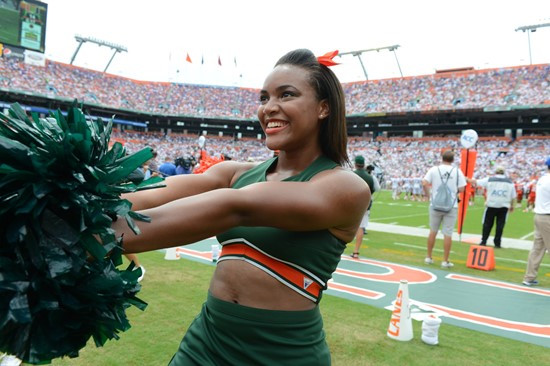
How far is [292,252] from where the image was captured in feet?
4.22

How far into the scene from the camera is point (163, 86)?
53969mm

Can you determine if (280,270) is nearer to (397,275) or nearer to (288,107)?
(288,107)

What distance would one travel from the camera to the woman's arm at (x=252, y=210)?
963mm

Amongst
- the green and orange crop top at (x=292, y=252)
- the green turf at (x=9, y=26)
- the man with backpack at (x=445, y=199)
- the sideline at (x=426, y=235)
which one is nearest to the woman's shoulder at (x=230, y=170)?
the green and orange crop top at (x=292, y=252)

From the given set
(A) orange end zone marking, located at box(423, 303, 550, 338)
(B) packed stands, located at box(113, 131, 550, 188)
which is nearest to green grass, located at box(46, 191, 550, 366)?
(A) orange end zone marking, located at box(423, 303, 550, 338)

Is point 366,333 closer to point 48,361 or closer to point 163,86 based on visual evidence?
point 48,361

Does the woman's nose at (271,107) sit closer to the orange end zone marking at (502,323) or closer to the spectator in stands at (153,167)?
the spectator in stands at (153,167)

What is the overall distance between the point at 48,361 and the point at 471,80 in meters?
45.9

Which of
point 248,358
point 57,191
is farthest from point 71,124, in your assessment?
point 248,358

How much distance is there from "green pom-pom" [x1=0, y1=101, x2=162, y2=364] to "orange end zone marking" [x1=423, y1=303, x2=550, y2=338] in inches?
174

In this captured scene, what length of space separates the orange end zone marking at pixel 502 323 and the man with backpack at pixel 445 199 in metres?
2.38

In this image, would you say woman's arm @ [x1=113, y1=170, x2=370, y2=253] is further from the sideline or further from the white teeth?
the sideline

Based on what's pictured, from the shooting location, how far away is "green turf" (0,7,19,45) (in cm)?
3152

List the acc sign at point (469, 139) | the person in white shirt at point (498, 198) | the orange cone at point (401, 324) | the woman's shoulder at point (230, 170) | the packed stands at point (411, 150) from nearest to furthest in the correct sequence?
the woman's shoulder at point (230, 170) → the orange cone at point (401, 324) → the person in white shirt at point (498, 198) → the acc sign at point (469, 139) → the packed stands at point (411, 150)
